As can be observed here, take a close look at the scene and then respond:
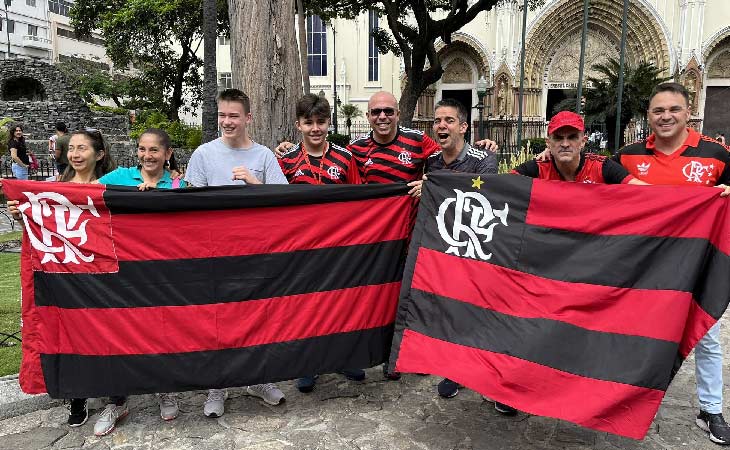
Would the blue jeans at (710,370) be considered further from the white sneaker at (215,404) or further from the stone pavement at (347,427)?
the white sneaker at (215,404)

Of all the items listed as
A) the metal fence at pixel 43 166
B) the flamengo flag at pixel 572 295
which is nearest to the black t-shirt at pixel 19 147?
the metal fence at pixel 43 166

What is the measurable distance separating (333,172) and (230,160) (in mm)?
754

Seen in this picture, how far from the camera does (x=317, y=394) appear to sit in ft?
14.0

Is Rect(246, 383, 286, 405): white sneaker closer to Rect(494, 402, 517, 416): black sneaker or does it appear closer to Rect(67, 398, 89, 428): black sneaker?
Rect(67, 398, 89, 428): black sneaker

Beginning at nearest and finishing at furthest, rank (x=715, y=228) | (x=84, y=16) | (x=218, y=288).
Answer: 1. (x=715, y=228)
2. (x=218, y=288)
3. (x=84, y=16)

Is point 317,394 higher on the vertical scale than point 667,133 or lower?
lower

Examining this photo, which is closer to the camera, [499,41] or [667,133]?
[667,133]

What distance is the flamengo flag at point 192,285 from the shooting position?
11.6ft

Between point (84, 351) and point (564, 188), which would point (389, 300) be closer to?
point (564, 188)

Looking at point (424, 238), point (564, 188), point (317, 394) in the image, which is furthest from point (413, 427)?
point (564, 188)

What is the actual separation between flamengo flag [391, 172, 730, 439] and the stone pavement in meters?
0.53

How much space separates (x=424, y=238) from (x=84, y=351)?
233cm

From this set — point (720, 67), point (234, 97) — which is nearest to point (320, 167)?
point (234, 97)

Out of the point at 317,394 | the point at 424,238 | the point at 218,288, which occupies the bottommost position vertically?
the point at 317,394
